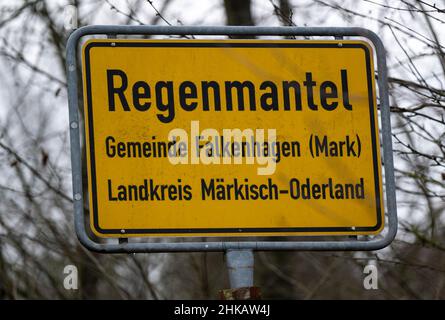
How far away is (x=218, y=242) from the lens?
3.98 meters

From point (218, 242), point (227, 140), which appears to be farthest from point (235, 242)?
point (227, 140)

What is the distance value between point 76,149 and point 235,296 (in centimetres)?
83

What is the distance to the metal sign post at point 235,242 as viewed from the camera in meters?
3.96

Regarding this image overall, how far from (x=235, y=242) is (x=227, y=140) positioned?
0.41 m

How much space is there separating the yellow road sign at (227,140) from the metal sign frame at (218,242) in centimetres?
4

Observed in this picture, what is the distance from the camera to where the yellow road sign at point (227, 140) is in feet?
13.2

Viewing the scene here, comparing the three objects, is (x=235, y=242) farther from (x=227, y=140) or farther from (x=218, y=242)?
(x=227, y=140)

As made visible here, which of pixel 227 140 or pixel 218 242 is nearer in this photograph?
pixel 218 242

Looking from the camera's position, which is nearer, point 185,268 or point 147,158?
point 147,158

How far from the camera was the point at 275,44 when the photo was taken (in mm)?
4203

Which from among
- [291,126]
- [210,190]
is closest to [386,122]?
→ [291,126]

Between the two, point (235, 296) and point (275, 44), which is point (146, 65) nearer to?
point (275, 44)

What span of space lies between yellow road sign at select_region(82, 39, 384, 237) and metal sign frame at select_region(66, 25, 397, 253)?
43mm

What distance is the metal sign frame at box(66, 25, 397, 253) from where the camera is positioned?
13.0 feet
